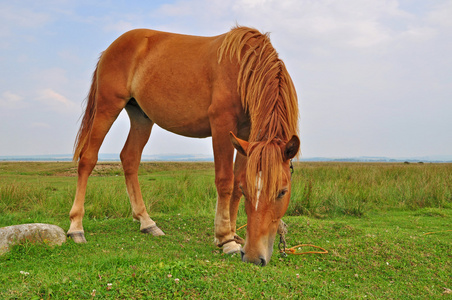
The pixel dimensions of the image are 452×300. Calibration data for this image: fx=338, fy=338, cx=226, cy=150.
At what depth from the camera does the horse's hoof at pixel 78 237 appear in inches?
194

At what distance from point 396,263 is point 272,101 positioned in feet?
9.00

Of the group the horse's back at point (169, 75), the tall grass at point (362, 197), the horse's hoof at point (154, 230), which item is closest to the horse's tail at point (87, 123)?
the horse's back at point (169, 75)

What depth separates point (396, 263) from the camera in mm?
4391

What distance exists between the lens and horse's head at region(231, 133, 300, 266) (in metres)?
3.00

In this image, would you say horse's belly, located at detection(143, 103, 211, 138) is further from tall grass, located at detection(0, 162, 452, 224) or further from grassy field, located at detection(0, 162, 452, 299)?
tall grass, located at detection(0, 162, 452, 224)

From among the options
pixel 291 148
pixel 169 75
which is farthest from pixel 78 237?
pixel 291 148

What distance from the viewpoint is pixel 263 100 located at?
3.69 m

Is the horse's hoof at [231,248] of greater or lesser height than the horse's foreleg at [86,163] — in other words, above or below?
below

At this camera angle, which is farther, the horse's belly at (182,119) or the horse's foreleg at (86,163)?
the horse's foreleg at (86,163)

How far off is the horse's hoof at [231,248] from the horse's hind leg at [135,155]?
1.64 metres

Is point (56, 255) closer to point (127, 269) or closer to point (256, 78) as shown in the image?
point (127, 269)

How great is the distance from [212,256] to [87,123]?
3.21m

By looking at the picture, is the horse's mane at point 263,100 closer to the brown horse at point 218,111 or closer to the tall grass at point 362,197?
the brown horse at point 218,111

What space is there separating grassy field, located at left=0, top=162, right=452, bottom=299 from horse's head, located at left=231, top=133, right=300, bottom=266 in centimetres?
24
